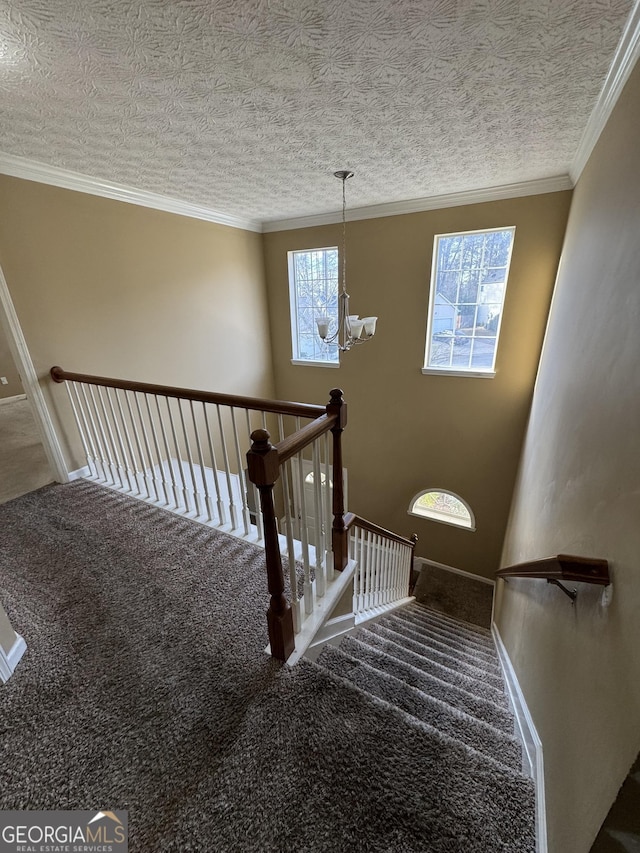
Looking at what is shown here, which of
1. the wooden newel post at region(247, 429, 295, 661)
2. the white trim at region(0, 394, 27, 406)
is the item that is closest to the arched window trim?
the wooden newel post at region(247, 429, 295, 661)

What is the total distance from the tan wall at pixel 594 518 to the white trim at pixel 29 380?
3.48 metres

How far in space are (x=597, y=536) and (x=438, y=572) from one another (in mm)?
4201

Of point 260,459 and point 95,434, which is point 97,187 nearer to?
point 95,434

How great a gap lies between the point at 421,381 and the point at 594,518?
11.0 ft

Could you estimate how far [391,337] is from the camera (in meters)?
4.39

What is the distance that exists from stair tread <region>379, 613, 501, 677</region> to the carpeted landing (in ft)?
1.41

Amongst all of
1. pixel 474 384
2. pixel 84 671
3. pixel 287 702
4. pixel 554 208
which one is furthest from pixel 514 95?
pixel 84 671

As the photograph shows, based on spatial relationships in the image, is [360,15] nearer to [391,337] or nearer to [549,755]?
[549,755]

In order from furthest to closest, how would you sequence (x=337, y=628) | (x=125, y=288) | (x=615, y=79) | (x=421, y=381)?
(x=421, y=381) → (x=125, y=288) → (x=337, y=628) → (x=615, y=79)

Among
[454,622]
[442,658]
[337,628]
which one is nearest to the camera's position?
[337,628]

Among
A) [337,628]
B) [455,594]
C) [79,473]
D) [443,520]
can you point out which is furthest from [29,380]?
[455,594]

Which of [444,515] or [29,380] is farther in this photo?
[444,515]

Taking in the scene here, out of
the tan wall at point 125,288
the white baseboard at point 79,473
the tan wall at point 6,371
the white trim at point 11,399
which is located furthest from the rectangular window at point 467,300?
the tan wall at point 6,371

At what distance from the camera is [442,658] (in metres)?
2.34
